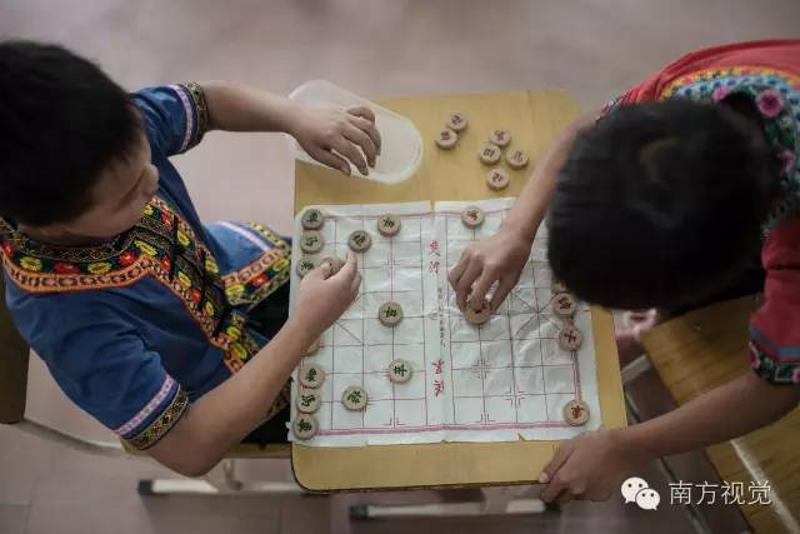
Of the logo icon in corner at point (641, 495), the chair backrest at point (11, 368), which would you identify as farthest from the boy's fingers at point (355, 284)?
the logo icon in corner at point (641, 495)

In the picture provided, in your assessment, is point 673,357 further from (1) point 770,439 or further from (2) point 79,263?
(2) point 79,263

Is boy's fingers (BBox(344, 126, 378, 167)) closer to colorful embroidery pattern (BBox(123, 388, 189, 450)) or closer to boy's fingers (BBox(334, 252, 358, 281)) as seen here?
boy's fingers (BBox(334, 252, 358, 281))

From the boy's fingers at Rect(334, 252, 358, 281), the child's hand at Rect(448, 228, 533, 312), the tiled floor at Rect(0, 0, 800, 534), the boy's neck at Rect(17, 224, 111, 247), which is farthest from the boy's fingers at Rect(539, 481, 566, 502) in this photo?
the tiled floor at Rect(0, 0, 800, 534)

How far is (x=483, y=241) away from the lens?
0.90m

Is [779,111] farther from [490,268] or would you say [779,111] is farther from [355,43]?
[355,43]

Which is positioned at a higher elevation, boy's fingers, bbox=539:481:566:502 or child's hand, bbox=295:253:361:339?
child's hand, bbox=295:253:361:339

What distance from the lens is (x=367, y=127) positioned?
96cm

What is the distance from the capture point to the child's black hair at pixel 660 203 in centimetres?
61

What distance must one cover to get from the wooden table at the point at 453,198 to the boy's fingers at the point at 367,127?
60 mm

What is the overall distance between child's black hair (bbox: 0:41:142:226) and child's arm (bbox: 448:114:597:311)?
0.42 meters

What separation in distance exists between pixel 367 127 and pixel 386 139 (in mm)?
56

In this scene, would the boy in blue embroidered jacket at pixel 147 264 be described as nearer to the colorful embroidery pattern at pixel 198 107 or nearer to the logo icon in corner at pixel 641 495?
the colorful embroidery pattern at pixel 198 107

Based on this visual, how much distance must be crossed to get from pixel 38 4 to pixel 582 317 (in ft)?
5.53

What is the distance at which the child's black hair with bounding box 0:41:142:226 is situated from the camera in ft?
2.04
